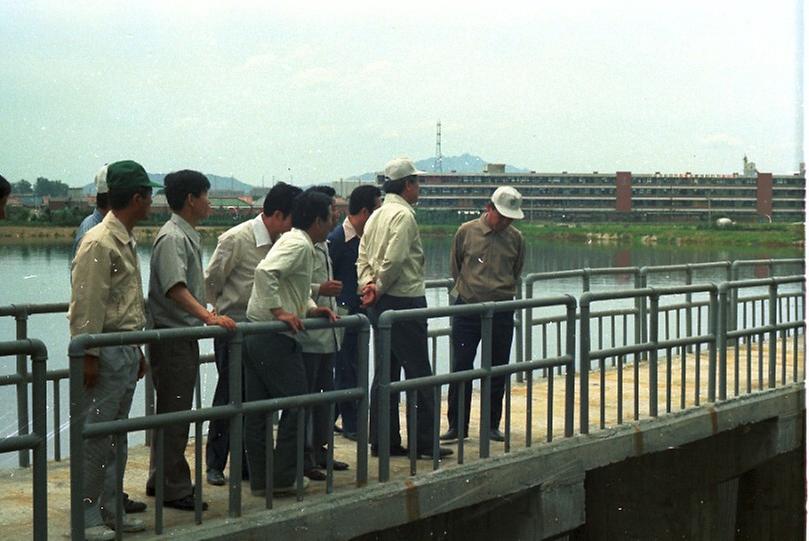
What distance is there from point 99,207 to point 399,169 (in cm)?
189

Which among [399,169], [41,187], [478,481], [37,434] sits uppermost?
[399,169]

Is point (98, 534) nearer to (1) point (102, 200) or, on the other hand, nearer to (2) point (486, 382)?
(1) point (102, 200)

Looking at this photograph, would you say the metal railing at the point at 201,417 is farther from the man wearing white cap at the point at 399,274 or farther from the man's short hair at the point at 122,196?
the man wearing white cap at the point at 399,274

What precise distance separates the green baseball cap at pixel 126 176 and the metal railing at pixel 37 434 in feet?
3.23

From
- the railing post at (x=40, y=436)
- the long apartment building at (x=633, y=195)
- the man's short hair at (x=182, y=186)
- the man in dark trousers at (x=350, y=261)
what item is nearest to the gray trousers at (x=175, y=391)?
the man's short hair at (x=182, y=186)

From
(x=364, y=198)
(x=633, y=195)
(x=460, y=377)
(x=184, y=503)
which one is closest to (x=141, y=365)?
(x=184, y=503)

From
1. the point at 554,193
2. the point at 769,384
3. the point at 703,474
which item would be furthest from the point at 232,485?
the point at 554,193

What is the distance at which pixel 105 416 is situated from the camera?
5.93 m

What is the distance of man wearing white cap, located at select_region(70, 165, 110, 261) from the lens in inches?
266

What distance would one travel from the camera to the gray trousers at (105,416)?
5824 millimetres

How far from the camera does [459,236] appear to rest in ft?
30.7

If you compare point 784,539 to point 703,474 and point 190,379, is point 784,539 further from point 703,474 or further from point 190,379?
point 190,379

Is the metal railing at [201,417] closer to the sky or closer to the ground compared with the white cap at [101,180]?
closer to the ground

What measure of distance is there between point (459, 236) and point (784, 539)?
17.8ft
